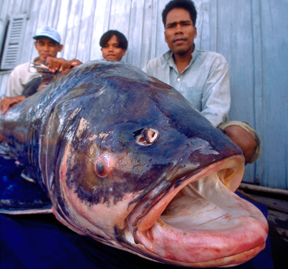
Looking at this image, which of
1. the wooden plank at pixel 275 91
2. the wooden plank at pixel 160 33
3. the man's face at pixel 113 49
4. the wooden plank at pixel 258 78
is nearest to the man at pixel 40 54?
the man's face at pixel 113 49

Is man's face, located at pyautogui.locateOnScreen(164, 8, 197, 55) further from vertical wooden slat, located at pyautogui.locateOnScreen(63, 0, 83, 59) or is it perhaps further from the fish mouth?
vertical wooden slat, located at pyautogui.locateOnScreen(63, 0, 83, 59)

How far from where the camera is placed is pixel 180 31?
7.84ft

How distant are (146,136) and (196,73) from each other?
6.57 feet

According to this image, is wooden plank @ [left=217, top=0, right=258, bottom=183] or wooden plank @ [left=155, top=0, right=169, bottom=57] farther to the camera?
wooden plank @ [left=155, top=0, right=169, bottom=57]

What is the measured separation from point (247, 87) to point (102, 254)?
2591 mm

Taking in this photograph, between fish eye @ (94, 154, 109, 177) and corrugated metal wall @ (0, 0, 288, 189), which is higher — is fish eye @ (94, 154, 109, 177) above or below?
below

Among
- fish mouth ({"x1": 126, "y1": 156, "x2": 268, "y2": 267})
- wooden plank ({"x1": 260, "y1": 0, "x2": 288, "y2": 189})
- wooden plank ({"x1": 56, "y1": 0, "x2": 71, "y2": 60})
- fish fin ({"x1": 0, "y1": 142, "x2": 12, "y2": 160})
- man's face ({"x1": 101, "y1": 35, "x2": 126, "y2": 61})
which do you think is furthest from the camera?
wooden plank ({"x1": 56, "y1": 0, "x2": 71, "y2": 60})

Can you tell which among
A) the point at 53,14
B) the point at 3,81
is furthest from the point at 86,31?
the point at 3,81

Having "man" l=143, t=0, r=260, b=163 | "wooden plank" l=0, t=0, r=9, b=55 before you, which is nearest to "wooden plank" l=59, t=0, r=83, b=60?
"wooden plank" l=0, t=0, r=9, b=55

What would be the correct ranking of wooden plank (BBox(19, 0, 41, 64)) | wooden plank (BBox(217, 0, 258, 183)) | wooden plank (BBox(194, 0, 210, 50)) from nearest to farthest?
wooden plank (BBox(217, 0, 258, 183)), wooden plank (BBox(194, 0, 210, 50)), wooden plank (BBox(19, 0, 41, 64))

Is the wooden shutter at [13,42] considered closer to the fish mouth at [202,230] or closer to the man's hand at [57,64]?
the man's hand at [57,64]

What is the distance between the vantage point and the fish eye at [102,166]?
64 centimetres

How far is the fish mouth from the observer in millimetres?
493

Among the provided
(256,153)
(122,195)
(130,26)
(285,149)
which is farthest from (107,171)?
(130,26)
